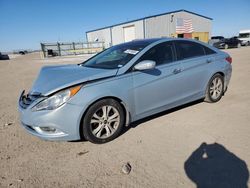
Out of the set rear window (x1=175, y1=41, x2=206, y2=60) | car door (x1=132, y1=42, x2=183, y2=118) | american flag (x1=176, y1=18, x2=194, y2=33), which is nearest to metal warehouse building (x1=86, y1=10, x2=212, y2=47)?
american flag (x1=176, y1=18, x2=194, y2=33)

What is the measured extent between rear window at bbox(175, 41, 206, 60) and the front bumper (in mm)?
2352

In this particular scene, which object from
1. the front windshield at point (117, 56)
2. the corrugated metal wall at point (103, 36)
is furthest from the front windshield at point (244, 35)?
the front windshield at point (117, 56)

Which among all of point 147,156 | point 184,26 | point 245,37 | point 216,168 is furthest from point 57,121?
point 245,37

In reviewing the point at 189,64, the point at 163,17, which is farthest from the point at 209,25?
the point at 189,64

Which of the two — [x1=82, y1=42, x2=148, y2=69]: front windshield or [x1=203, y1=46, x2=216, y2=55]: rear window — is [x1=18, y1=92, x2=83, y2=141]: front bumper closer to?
[x1=82, y1=42, x2=148, y2=69]: front windshield

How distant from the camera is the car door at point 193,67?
4066 mm

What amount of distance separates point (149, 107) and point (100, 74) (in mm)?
1077

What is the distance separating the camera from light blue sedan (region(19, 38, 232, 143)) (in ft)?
9.53

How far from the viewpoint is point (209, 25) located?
3997cm

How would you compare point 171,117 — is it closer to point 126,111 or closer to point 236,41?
point 126,111

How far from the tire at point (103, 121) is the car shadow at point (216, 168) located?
1.21 meters

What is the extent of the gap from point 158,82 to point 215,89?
193 cm

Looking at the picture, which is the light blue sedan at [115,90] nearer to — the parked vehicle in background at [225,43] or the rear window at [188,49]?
the rear window at [188,49]

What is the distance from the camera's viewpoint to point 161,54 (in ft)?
12.5
